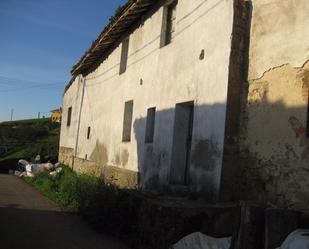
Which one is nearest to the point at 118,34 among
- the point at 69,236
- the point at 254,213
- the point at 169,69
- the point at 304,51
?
the point at 169,69

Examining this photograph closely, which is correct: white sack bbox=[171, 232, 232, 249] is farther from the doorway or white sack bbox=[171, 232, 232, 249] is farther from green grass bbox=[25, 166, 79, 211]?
green grass bbox=[25, 166, 79, 211]

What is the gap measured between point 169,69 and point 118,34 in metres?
5.04

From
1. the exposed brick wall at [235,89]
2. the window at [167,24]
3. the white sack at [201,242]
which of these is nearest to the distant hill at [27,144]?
the window at [167,24]

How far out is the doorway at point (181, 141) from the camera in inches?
412

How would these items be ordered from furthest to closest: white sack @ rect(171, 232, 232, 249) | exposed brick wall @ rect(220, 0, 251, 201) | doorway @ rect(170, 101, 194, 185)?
doorway @ rect(170, 101, 194, 185)
exposed brick wall @ rect(220, 0, 251, 201)
white sack @ rect(171, 232, 232, 249)

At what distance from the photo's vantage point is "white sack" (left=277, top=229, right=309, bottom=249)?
17.8 feet

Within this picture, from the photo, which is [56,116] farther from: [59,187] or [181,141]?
[181,141]

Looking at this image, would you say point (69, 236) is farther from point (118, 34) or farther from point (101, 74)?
point (101, 74)

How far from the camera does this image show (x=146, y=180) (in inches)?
469

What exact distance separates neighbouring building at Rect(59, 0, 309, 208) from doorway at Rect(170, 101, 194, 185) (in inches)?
0.8

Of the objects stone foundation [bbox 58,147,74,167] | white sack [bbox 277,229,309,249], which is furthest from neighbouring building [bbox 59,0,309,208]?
stone foundation [bbox 58,147,74,167]

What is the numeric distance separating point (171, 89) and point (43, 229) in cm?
384

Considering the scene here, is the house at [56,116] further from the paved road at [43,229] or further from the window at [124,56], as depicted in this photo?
the paved road at [43,229]

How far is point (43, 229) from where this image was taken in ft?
31.8
